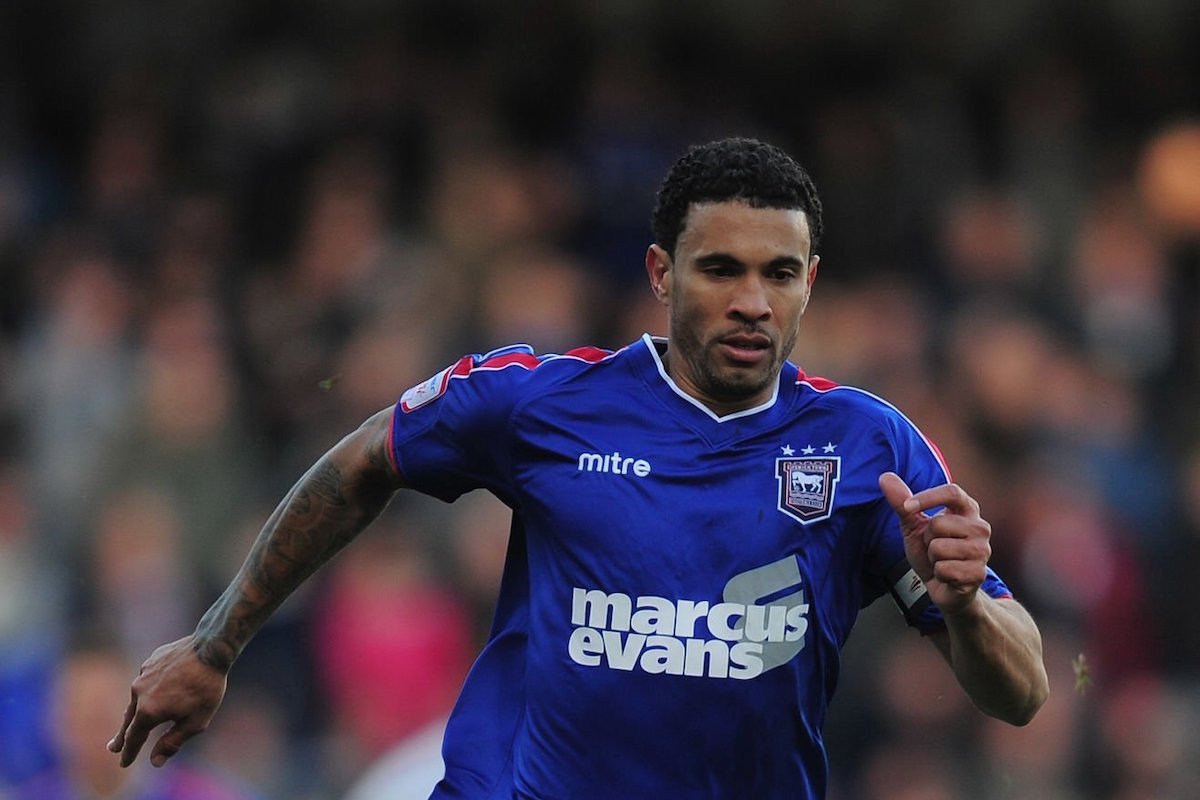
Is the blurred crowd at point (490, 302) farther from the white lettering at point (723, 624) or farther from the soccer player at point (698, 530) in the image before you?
the white lettering at point (723, 624)

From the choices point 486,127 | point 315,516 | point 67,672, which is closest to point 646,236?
point 486,127

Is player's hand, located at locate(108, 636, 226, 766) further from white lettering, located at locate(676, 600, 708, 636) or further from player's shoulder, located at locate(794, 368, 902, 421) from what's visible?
player's shoulder, located at locate(794, 368, 902, 421)

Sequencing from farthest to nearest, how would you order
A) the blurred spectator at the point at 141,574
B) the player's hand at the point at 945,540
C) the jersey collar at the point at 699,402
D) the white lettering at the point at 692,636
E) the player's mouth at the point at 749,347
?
the blurred spectator at the point at 141,574, the jersey collar at the point at 699,402, the player's mouth at the point at 749,347, the white lettering at the point at 692,636, the player's hand at the point at 945,540

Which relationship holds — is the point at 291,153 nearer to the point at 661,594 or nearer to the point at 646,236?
the point at 646,236

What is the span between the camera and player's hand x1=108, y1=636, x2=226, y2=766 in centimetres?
527

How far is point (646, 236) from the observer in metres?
12.5

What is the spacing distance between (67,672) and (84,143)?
5.40m

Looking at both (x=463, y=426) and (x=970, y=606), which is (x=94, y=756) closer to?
(x=463, y=426)

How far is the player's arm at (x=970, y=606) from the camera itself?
452 centimetres

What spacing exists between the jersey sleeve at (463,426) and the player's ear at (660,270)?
1.14 ft

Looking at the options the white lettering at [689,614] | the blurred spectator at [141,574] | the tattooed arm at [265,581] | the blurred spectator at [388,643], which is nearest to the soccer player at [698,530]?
the white lettering at [689,614]

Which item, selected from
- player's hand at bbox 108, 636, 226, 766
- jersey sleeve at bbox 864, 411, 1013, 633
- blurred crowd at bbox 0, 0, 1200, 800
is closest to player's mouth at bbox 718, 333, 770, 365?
jersey sleeve at bbox 864, 411, 1013, 633

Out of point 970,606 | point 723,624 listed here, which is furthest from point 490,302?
point 970,606

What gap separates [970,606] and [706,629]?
23.2 inches
